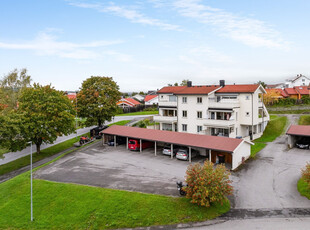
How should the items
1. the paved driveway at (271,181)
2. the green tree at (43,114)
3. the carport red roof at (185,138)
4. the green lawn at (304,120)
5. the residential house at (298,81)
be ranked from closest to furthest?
the paved driveway at (271,181) → the carport red roof at (185,138) → the green tree at (43,114) → the green lawn at (304,120) → the residential house at (298,81)

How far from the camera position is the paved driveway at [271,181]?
21250mm

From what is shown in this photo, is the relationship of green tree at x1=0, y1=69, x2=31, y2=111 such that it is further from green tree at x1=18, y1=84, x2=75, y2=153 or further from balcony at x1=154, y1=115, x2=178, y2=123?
balcony at x1=154, y1=115, x2=178, y2=123

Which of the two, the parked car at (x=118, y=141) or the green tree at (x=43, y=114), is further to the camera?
the parked car at (x=118, y=141)

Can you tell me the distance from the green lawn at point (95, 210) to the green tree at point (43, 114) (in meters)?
14.6

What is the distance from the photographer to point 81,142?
45406mm

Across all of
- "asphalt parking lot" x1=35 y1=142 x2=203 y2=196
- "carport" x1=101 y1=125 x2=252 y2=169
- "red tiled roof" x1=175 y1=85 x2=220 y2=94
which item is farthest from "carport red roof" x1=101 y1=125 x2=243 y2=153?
"red tiled roof" x1=175 y1=85 x2=220 y2=94

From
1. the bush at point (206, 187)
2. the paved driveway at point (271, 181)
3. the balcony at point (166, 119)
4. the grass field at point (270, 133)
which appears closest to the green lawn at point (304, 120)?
the grass field at point (270, 133)

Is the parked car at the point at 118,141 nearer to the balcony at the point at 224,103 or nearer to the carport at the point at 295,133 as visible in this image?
the balcony at the point at 224,103

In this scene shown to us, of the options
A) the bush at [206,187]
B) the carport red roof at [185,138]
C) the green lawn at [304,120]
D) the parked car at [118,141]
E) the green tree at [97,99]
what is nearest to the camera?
the bush at [206,187]

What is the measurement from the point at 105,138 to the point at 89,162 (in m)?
11.4

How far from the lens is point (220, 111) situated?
41.4 m

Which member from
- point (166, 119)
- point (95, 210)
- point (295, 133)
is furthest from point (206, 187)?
point (166, 119)

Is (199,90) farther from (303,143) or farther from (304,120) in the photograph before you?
(304,120)

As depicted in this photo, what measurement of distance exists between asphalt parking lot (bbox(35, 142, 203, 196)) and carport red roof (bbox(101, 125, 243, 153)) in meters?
2.60
